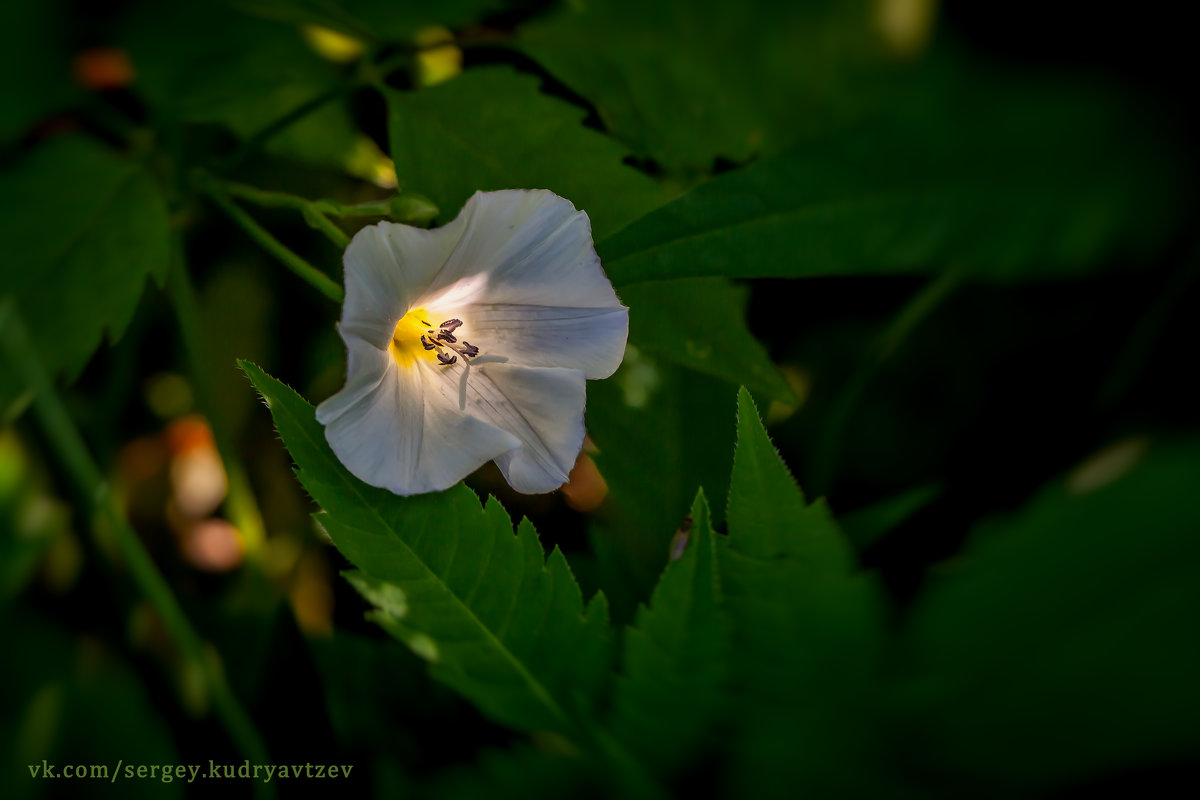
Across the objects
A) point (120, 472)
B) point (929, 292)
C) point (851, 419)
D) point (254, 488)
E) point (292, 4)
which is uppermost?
point (929, 292)

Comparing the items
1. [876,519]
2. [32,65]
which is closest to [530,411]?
[876,519]

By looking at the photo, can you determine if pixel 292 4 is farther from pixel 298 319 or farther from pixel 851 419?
pixel 851 419

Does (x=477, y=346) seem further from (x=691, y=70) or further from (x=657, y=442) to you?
(x=691, y=70)

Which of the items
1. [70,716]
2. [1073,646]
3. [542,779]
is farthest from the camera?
[70,716]

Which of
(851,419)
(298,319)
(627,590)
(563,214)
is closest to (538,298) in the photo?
(563,214)

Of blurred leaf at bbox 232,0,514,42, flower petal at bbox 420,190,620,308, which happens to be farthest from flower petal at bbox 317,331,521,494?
blurred leaf at bbox 232,0,514,42

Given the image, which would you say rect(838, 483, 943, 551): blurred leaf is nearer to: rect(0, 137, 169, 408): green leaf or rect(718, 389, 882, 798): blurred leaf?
rect(718, 389, 882, 798): blurred leaf
